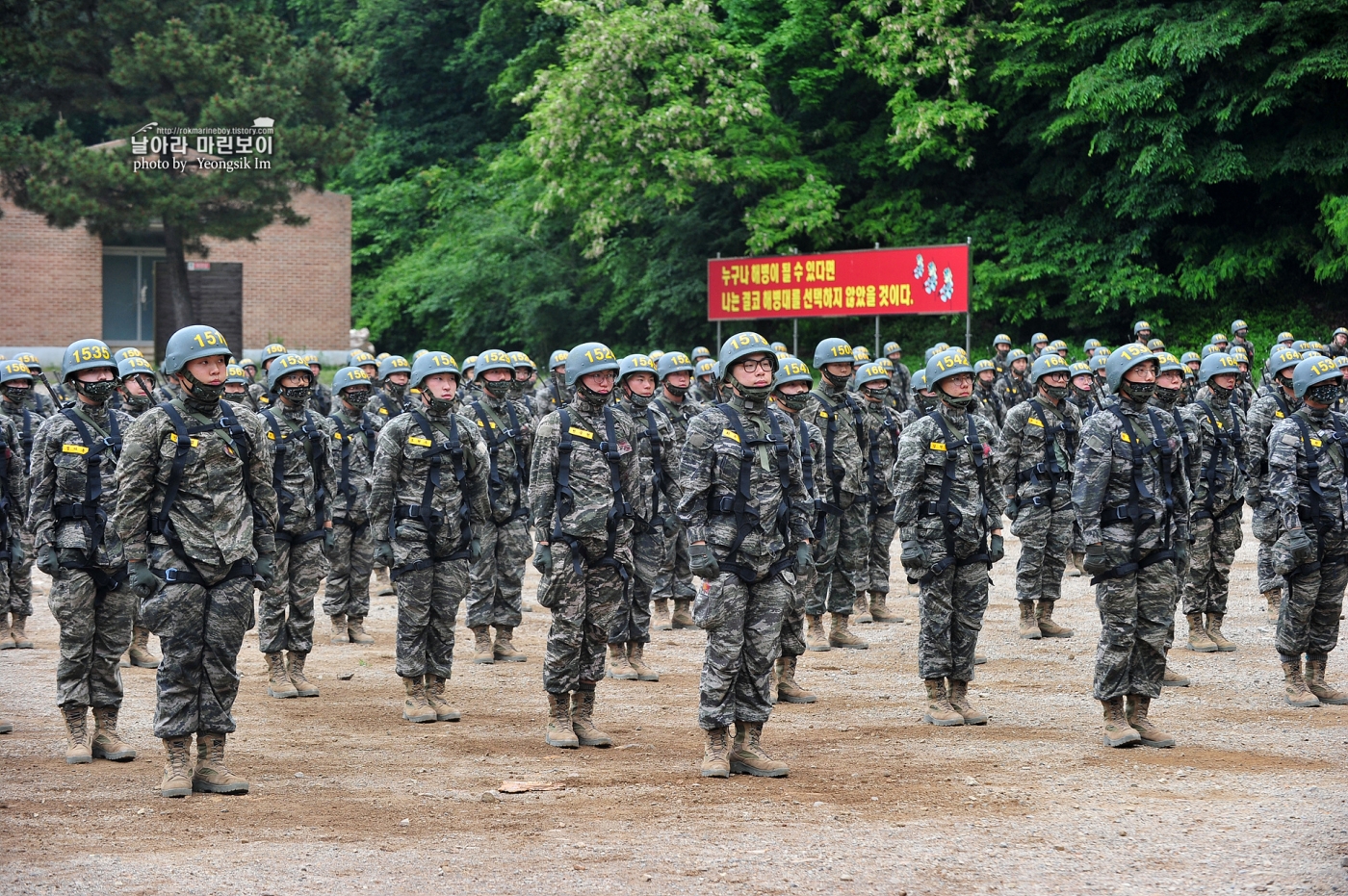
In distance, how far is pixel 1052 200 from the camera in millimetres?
35875

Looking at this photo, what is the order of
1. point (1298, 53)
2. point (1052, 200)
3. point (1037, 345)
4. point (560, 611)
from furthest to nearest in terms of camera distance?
point (1052, 200) < point (1298, 53) < point (1037, 345) < point (560, 611)

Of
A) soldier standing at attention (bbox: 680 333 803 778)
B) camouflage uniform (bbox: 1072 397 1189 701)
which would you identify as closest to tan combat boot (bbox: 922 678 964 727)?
camouflage uniform (bbox: 1072 397 1189 701)

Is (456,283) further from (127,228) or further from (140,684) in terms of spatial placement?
(140,684)

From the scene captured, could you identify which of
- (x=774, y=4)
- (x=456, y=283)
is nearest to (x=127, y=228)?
(x=456, y=283)

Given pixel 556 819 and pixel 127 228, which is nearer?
pixel 556 819

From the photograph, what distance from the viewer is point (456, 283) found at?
44.9m


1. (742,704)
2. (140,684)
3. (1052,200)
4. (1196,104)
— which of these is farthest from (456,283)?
(742,704)

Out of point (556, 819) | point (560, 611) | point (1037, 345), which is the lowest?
point (556, 819)

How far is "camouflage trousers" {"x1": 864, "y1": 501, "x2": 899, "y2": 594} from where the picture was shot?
1446 cm

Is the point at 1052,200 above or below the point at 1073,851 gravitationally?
above

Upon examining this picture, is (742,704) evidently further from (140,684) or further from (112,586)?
(140,684)

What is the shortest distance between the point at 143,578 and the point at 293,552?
11.8 feet

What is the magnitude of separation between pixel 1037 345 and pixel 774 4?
55.3 ft

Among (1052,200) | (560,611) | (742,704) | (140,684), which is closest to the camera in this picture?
(742,704)
